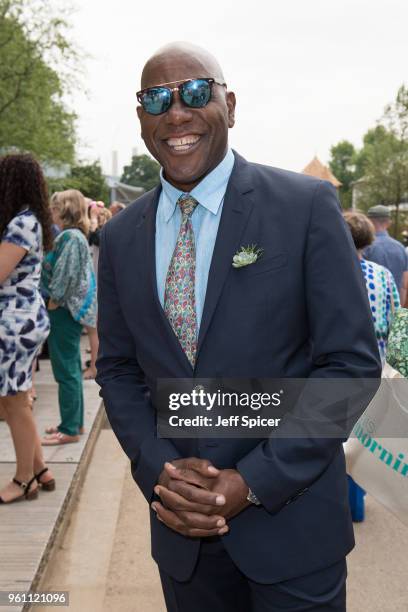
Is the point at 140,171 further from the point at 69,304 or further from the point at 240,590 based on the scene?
the point at 240,590

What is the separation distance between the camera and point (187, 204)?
1.91 meters

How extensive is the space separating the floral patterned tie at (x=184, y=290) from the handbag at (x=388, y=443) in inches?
26.7

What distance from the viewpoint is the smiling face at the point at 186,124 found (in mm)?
1804

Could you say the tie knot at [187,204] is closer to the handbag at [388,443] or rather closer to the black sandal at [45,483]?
the handbag at [388,443]

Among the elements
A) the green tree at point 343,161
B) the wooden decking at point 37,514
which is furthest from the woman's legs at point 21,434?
the green tree at point 343,161

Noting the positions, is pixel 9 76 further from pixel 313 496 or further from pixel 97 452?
pixel 313 496

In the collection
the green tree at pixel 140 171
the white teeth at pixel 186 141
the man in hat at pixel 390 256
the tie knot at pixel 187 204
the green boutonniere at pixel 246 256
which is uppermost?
the white teeth at pixel 186 141

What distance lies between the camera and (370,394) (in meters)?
1.72

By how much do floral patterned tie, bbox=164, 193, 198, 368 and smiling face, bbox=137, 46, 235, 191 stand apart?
0.10 meters

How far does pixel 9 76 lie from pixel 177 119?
68.9 feet

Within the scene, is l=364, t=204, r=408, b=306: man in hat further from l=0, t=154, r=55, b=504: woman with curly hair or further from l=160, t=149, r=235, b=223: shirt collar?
l=160, t=149, r=235, b=223: shirt collar

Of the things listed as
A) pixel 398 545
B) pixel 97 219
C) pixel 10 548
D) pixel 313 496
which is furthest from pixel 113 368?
pixel 97 219

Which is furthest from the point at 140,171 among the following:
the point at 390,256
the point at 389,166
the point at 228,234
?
the point at 228,234

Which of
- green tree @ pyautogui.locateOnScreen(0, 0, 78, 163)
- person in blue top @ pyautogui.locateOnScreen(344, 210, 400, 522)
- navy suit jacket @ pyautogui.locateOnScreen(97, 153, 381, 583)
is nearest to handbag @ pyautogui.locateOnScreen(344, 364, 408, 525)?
navy suit jacket @ pyautogui.locateOnScreen(97, 153, 381, 583)
